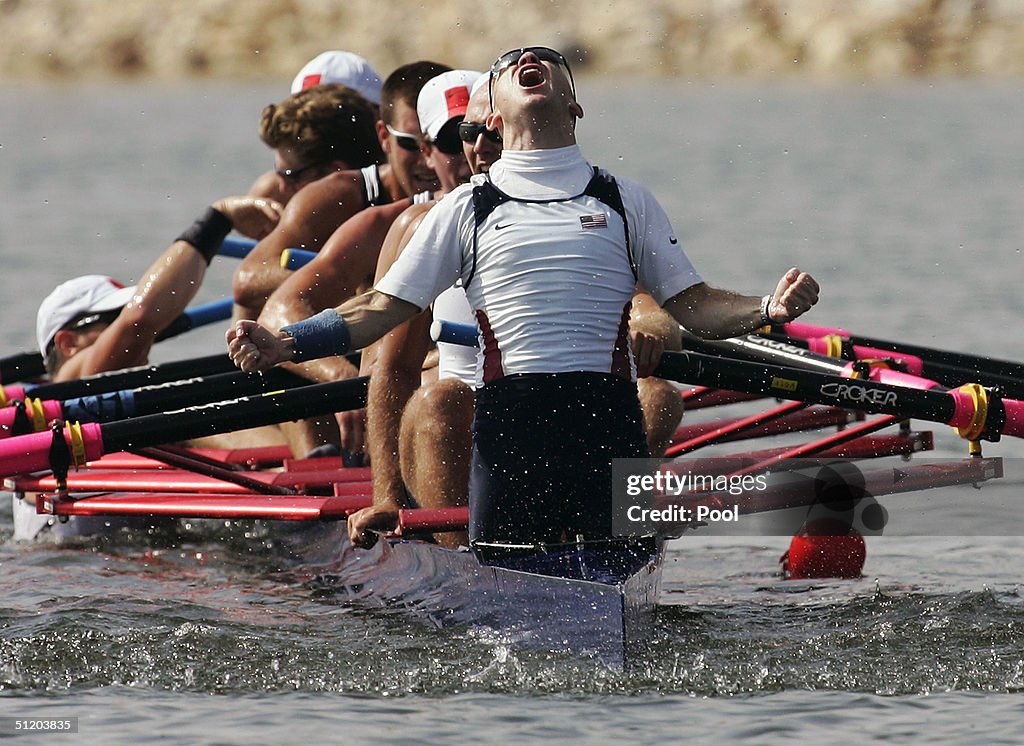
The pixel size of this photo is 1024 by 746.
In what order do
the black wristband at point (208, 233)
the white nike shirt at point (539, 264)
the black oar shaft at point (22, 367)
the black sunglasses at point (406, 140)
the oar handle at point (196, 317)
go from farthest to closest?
the black oar shaft at point (22, 367) < the oar handle at point (196, 317) < the black wristband at point (208, 233) < the black sunglasses at point (406, 140) < the white nike shirt at point (539, 264)

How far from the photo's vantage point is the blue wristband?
6.08 metres

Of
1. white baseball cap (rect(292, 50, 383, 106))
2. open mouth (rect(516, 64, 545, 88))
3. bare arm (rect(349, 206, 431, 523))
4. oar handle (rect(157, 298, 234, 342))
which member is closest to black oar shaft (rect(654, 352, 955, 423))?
bare arm (rect(349, 206, 431, 523))

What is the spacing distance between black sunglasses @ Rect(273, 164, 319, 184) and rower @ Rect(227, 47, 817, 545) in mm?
3965

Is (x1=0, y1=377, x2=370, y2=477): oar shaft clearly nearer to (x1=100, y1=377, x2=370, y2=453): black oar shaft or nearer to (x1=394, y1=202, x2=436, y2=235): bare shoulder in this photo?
(x1=100, y1=377, x2=370, y2=453): black oar shaft

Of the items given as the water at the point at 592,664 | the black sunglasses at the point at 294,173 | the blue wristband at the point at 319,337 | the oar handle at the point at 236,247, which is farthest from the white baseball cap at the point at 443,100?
the oar handle at the point at 236,247

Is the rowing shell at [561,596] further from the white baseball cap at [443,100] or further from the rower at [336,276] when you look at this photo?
the rower at [336,276]

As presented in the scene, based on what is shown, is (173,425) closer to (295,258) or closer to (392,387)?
(392,387)

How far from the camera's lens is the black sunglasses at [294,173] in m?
10.0

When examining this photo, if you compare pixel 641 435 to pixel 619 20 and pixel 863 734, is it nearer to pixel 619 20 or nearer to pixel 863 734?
pixel 863 734

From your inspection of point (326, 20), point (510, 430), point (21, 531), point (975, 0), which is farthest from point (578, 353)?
point (326, 20)

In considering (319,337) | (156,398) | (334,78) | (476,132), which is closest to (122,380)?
(156,398)

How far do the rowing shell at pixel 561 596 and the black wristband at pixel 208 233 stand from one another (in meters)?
3.83

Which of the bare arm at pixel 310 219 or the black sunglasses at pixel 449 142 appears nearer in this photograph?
the black sunglasses at pixel 449 142

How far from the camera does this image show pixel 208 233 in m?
10.3
